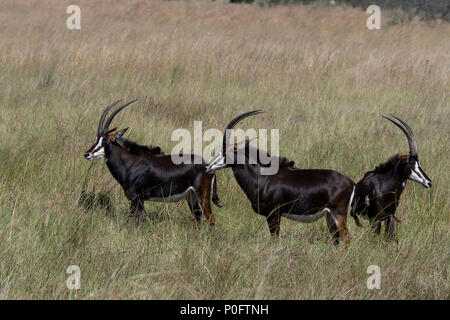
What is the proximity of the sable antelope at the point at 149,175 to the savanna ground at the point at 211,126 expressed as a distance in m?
0.19

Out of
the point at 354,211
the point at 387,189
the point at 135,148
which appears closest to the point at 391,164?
the point at 387,189

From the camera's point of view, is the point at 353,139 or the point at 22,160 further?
the point at 353,139

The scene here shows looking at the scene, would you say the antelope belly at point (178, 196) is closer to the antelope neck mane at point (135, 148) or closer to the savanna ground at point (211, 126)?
the savanna ground at point (211, 126)

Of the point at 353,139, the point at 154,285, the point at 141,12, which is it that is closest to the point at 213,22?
the point at 141,12

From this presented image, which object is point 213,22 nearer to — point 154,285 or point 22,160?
point 22,160

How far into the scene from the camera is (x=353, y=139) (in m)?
7.52

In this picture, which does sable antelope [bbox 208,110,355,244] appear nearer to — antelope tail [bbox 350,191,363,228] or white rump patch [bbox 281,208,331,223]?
white rump patch [bbox 281,208,331,223]

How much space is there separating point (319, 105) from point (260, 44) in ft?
11.7

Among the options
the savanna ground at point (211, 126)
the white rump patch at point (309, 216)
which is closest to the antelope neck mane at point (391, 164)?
the savanna ground at point (211, 126)

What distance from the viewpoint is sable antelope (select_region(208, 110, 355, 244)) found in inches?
190

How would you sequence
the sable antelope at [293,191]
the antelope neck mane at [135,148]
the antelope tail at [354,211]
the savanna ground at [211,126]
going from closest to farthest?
the savanna ground at [211,126] → the sable antelope at [293,191] → the antelope tail at [354,211] → the antelope neck mane at [135,148]

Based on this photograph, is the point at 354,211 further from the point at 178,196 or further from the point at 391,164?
the point at 178,196

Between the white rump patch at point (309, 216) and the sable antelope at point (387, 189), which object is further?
the sable antelope at point (387, 189)

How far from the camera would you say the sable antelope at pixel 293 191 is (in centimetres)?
483
